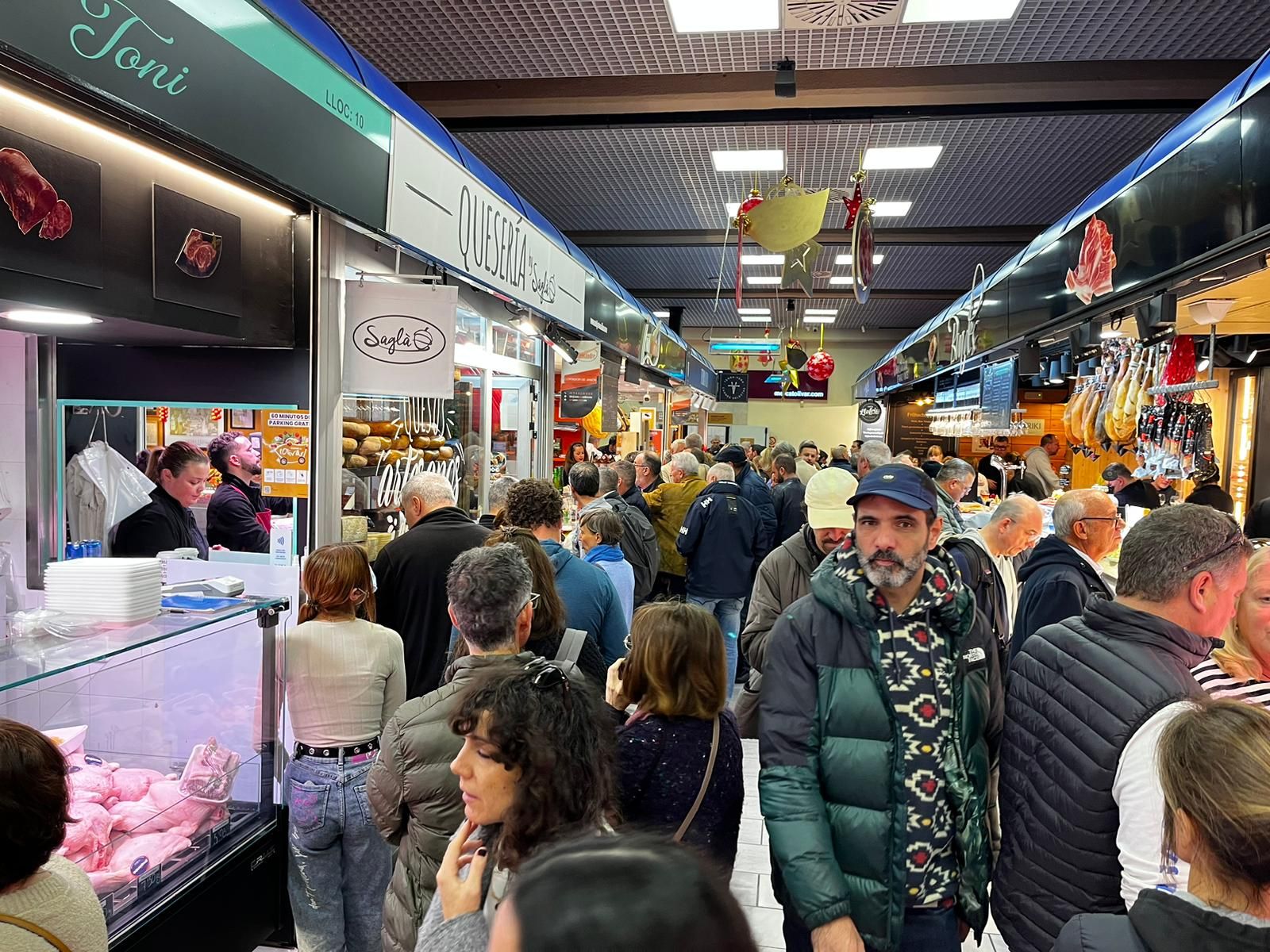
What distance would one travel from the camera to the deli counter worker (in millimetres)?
4496

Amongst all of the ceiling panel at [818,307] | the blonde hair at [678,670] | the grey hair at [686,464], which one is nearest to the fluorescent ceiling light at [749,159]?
the grey hair at [686,464]

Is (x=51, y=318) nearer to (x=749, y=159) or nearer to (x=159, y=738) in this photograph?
(x=159, y=738)

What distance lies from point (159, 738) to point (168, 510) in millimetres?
1947

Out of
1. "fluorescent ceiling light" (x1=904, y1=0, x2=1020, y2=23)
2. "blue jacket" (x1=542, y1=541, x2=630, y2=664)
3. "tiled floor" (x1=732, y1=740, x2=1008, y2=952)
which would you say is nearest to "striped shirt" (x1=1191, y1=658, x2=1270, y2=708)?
"tiled floor" (x1=732, y1=740, x2=1008, y2=952)

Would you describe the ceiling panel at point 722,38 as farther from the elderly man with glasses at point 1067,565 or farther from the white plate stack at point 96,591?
the white plate stack at point 96,591

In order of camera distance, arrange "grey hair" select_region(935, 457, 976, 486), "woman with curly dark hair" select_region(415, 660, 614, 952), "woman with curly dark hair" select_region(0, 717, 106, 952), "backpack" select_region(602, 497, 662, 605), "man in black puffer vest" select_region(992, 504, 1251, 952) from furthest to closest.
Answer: "grey hair" select_region(935, 457, 976, 486)
"backpack" select_region(602, 497, 662, 605)
"man in black puffer vest" select_region(992, 504, 1251, 952)
"woman with curly dark hair" select_region(0, 717, 106, 952)
"woman with curly dark hair" select_region(415, 660, 614, 952)

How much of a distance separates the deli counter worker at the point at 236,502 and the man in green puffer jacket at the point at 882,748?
131 inches

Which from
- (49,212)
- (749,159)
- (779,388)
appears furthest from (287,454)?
(779,388)

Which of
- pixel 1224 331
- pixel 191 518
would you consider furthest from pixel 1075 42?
pixel 191 518

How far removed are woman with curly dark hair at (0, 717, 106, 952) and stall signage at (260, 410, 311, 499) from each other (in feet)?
5.97

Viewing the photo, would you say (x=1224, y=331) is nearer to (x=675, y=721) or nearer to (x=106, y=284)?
(x=675, y=721)

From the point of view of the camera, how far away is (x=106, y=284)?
243 centimetres

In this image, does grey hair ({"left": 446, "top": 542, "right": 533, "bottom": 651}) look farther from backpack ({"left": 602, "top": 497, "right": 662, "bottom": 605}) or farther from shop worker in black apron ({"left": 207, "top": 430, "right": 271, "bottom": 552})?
backpack ({"left": 602, "top": 497, "right": 662, "bottom": 605})

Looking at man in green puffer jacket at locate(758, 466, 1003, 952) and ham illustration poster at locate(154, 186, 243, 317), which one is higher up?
ham illustration poster at locate(154, 186, 243, 317)
